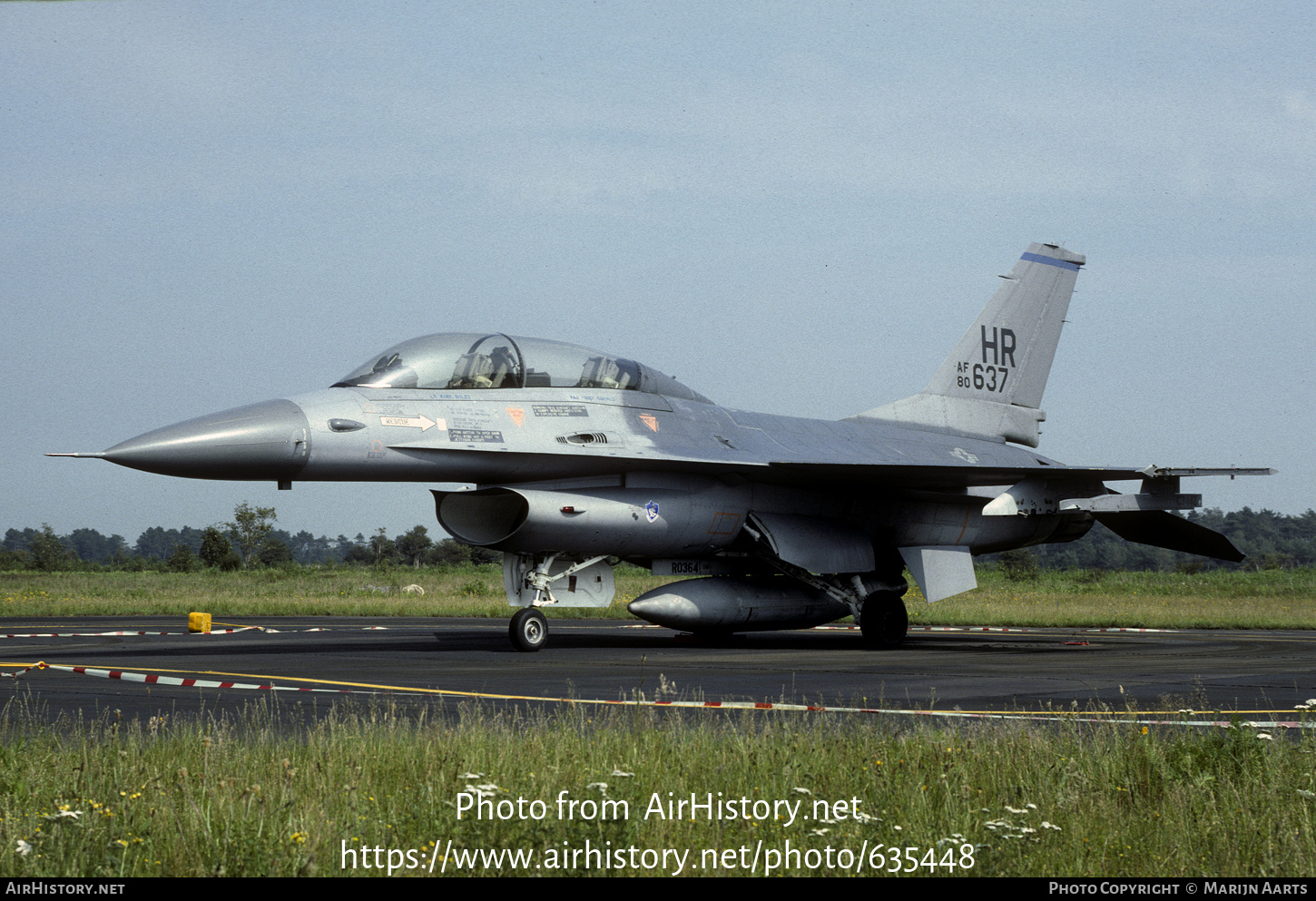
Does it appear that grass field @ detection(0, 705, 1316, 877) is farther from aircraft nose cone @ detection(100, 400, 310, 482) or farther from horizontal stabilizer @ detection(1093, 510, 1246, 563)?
horizontal stabilizer @ detection(1093, 510, 1246, 563)

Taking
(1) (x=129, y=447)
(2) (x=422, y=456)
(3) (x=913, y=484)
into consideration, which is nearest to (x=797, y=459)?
(3) (x=913, y=484)

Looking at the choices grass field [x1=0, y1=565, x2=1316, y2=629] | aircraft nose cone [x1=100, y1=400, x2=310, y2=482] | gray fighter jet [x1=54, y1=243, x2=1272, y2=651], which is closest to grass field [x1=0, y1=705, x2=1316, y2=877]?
aircraft nose cone [x1=100, y1=400, x2=310, y2=482]

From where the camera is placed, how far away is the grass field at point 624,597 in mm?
27812

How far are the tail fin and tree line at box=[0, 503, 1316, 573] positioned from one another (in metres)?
6.70

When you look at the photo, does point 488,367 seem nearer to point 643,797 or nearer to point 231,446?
point 231,446

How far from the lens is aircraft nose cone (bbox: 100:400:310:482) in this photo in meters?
12.6

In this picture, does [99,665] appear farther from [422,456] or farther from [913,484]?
[913,484]

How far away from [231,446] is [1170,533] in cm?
1412

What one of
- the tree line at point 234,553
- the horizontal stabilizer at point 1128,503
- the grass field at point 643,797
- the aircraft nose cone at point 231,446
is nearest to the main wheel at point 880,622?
the horizontal stabilizer at point 1128,503

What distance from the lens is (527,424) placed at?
49.8 feet

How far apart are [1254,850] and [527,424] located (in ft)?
37.1

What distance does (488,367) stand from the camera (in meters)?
15.2

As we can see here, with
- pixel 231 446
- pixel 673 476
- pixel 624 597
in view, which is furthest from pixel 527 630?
pixel 624 597

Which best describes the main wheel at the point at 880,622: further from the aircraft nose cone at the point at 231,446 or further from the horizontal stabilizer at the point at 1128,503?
the aircraft nose cone at the point at 231,446
